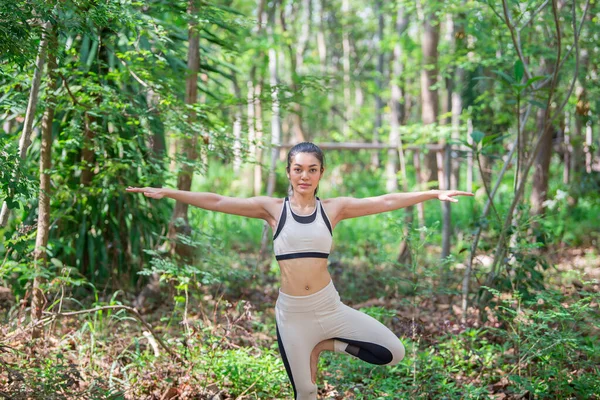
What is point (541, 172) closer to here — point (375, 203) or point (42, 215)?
point (375, 203)

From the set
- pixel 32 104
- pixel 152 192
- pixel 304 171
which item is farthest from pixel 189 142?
pixel 304 171

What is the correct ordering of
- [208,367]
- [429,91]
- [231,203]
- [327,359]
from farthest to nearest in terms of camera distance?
[429,91] → [327,359] → [208,367] → [231,203]

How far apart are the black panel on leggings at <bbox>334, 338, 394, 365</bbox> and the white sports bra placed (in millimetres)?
502

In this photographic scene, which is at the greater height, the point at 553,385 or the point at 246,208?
the point at 246,208

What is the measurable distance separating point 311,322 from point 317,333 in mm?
69

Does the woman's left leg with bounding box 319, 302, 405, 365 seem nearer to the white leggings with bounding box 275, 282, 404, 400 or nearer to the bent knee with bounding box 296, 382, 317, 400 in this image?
the white leggings with bounding box 275, 282, 404, 400

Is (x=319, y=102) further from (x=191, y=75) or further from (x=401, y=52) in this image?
(x=191, y=75)

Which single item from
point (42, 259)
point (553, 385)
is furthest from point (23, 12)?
point (553, 385)

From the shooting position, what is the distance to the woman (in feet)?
9.90

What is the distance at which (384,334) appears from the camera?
307cm

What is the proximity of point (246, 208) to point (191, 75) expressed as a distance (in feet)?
7.39

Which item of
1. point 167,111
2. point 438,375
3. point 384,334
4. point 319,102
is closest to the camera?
point 384,334

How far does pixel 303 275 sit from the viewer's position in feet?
9.90

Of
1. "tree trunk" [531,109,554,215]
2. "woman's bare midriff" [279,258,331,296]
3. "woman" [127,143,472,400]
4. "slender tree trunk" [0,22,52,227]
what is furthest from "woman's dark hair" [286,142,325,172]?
"tree trunk" [531,109,554,215]
